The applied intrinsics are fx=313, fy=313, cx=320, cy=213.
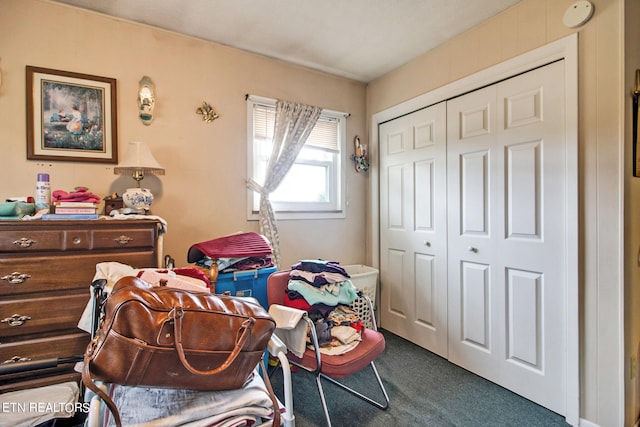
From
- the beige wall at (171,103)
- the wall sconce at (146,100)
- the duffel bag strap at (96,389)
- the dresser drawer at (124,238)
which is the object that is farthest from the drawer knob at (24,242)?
the duffel bag strap at (96,389)

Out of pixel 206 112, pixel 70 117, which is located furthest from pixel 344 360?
pixel 70 117

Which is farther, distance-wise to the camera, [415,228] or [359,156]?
[359,156]

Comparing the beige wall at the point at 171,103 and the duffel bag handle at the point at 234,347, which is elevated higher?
the beige wall at the point at 171,103

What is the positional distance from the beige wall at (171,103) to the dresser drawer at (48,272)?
0.63 metres

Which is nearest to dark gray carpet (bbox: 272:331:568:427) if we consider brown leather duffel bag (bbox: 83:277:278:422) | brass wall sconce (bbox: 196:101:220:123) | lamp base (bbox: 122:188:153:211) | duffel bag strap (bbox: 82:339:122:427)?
brown leather duffel bag (bbox: 83:277:278:422)

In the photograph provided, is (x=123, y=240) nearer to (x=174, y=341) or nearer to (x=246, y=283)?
(x=246, y=283)

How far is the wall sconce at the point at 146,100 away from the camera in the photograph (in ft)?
7.27

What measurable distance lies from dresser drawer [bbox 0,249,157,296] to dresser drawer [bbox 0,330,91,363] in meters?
0.25

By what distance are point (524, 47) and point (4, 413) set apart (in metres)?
3.39

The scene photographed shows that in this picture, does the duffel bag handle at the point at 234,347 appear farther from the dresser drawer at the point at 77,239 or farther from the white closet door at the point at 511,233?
the white closet door at the point at 511,233

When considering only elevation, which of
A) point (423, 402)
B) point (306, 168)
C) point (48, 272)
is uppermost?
point (306, 168)

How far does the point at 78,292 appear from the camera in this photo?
166cm

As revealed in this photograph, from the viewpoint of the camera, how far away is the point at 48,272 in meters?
1.59

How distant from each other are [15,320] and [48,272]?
25cm
